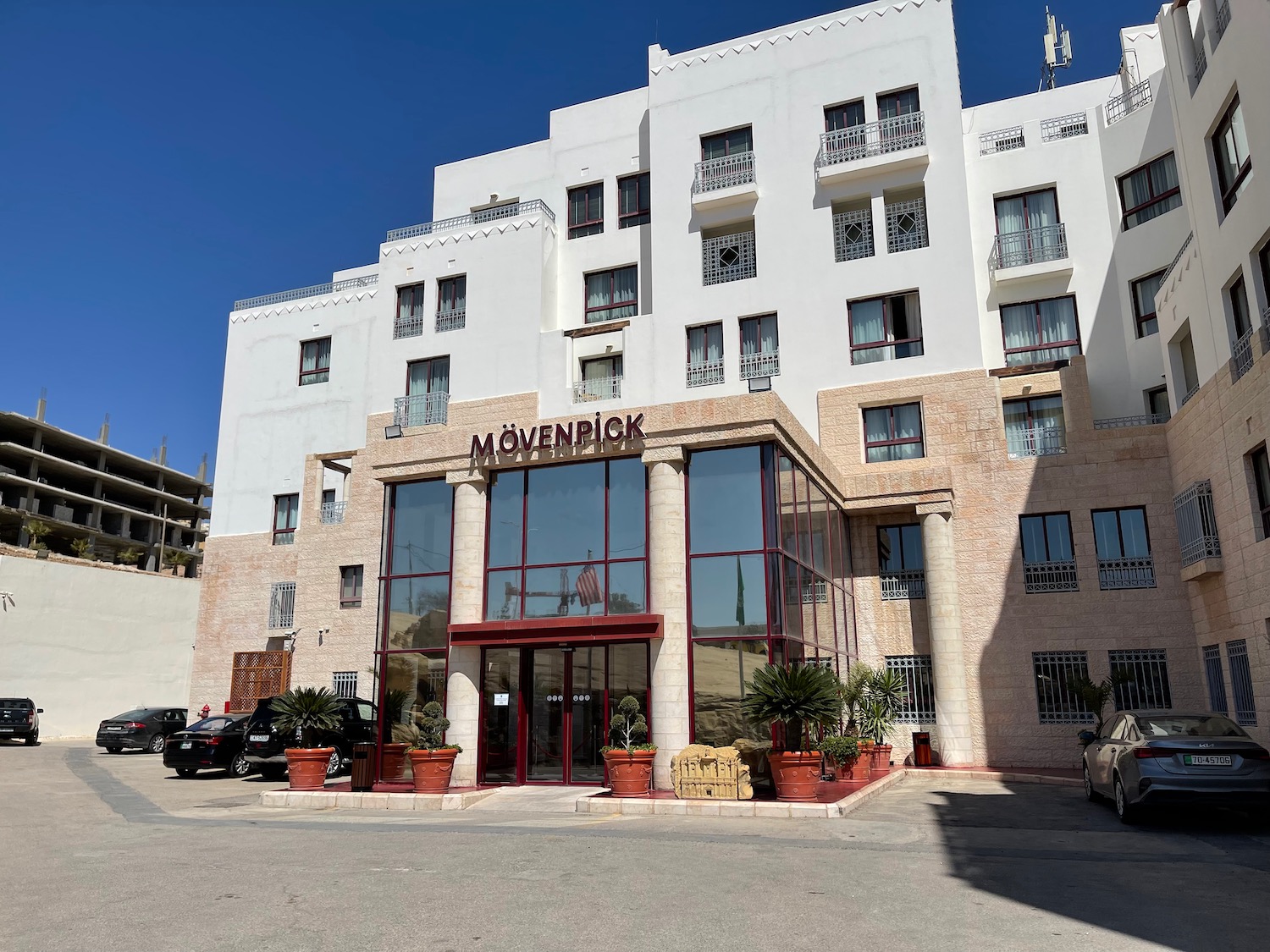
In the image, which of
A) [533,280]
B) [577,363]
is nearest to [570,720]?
[577,363]

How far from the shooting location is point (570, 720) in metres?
18.4

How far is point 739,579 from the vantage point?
686 inches

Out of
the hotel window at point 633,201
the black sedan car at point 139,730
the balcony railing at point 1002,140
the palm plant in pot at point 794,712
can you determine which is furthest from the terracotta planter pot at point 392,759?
the balcony railing at point 1002,140

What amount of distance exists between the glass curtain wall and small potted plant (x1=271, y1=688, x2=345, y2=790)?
7.06 metres

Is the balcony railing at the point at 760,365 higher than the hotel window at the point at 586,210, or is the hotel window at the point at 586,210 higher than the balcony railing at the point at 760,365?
the hotel window at the point at 586,210

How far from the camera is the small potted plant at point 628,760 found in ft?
52.3

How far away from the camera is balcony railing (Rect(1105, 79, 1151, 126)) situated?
26875 mm

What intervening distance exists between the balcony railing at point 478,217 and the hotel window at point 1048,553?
18884mm

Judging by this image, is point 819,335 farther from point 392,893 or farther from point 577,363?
point 392,893

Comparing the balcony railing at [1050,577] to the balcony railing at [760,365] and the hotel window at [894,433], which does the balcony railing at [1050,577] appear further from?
the balcony railing at [760,365]

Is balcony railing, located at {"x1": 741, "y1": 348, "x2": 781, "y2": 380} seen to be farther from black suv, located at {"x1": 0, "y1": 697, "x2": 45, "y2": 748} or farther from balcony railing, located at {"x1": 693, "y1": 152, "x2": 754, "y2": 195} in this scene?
black suv, located at {"x1": 0, "y1": 697, "x2": 45, "y2": 748}

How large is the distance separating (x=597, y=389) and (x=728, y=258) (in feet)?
18.7

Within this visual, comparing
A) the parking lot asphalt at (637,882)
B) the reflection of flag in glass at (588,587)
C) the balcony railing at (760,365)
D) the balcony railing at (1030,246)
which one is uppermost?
the balcony railing at (1030,246)

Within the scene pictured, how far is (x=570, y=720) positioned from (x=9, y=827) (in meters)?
9.05
